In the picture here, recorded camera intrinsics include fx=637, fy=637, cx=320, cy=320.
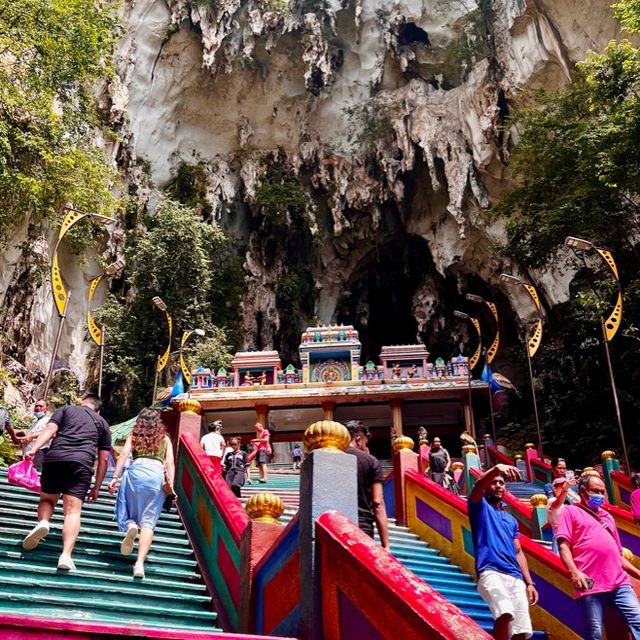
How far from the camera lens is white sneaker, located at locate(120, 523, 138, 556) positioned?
3904mm

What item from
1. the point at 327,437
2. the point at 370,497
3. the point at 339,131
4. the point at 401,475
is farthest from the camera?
the point at 339,131

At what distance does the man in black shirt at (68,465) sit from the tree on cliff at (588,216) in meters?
12.1

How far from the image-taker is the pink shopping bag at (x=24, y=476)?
16.6 feet

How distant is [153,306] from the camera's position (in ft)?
72.3

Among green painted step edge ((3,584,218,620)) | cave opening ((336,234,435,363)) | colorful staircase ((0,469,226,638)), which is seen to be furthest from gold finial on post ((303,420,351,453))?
cave opening ((336,234,435,363))

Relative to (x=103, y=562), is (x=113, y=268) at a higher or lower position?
higher

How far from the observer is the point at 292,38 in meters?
27.1

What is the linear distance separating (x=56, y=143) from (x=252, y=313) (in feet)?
36.5

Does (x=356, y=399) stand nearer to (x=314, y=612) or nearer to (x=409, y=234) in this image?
(x=409, y=234)

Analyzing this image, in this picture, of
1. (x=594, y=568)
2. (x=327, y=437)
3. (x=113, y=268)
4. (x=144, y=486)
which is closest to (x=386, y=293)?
(x=113, y=268)

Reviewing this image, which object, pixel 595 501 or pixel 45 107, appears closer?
pixel 595 501

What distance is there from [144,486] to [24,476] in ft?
5.37

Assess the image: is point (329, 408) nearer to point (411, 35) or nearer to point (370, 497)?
point (370, 497)

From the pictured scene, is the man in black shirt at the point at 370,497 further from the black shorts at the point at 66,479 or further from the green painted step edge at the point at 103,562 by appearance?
the black shorts at the point at 66,479
